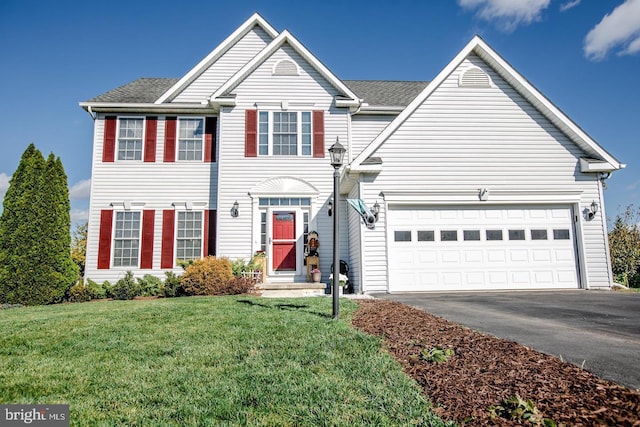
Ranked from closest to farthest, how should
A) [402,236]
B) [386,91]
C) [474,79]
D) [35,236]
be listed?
1. [402,236]
2. [35,236]
3. [474,79]
4. [386,91]

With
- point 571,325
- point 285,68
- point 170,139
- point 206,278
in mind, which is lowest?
point 571,325

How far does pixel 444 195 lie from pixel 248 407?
927 centimetres

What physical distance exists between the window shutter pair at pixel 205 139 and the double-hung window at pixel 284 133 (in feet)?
5.94

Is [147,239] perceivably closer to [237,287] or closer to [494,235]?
[237,287]

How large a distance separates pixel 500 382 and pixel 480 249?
8358 mm

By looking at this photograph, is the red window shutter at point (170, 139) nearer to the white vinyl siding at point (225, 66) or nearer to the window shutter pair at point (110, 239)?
the white vinyl siding at point (225, 66)

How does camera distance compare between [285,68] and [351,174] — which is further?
[285,68]

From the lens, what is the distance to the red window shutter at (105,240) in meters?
13.1

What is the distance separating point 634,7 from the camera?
1106 centimetres

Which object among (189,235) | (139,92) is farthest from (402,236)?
(139,92)

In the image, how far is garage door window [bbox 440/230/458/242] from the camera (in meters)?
10.7

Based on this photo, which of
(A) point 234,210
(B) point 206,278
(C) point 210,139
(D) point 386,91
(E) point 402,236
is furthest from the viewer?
(D) point 386,91

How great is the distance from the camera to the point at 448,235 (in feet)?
35.1

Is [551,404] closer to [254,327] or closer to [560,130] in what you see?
[254,327]
